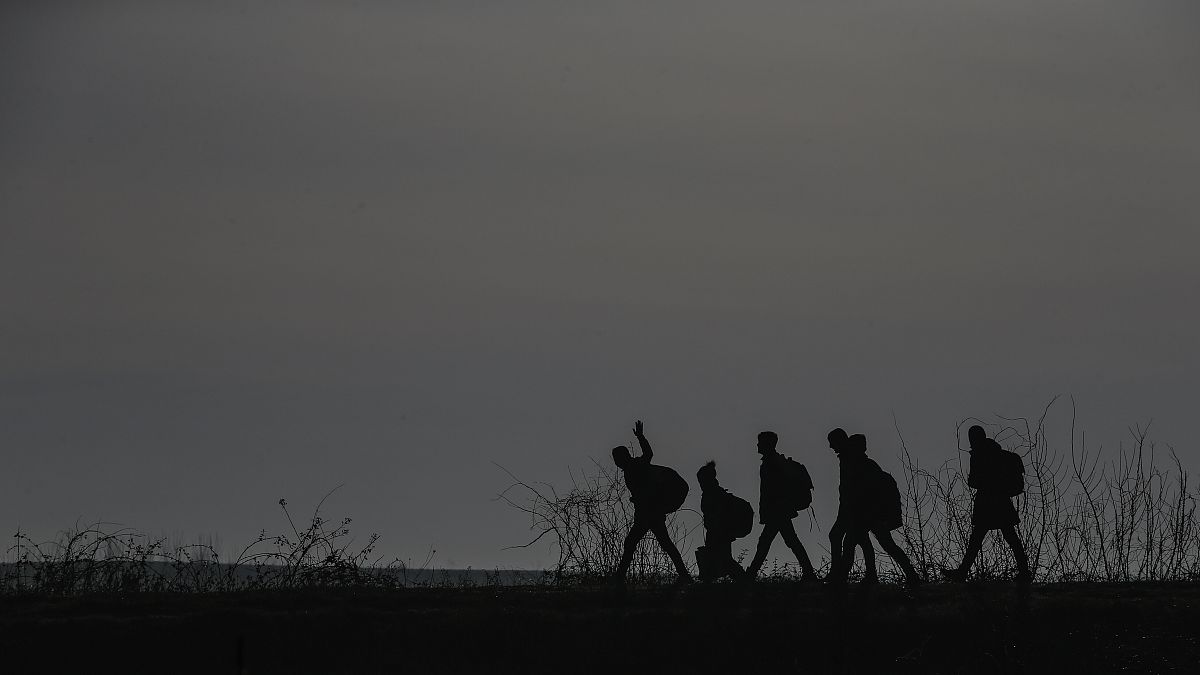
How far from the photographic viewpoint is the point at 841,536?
603 inches

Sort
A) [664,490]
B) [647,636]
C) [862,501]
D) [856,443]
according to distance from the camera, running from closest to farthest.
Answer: [647,636] → [862,501] → [856,443] → [664,490]

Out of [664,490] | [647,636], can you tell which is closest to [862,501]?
[664,490]

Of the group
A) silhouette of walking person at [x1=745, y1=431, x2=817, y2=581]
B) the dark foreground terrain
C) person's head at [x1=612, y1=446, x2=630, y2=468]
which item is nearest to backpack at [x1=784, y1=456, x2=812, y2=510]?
silhouette of walking person at [x1=745, y1=431, x2=817, y2=581]

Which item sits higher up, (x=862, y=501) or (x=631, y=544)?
(x=862, y=501)

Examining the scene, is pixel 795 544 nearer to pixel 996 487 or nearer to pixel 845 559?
pixel 845 559

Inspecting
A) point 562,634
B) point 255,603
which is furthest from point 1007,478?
point 255,603

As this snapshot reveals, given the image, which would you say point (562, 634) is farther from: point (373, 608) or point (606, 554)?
point (606, 554)

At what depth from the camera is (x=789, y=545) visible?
15547mm

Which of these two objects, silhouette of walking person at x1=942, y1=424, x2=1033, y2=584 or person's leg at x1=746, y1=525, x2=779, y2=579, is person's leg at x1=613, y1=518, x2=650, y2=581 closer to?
person's leg at x1=746, y1=525, x2=779, y2=579

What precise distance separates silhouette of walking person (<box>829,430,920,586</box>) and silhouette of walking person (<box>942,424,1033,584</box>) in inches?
33.3

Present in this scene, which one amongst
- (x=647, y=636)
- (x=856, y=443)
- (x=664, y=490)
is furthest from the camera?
(x=664, y=490)

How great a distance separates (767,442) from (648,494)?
4.45 feet

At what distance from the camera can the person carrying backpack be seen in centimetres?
1575

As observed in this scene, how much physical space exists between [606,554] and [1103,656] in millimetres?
6231
